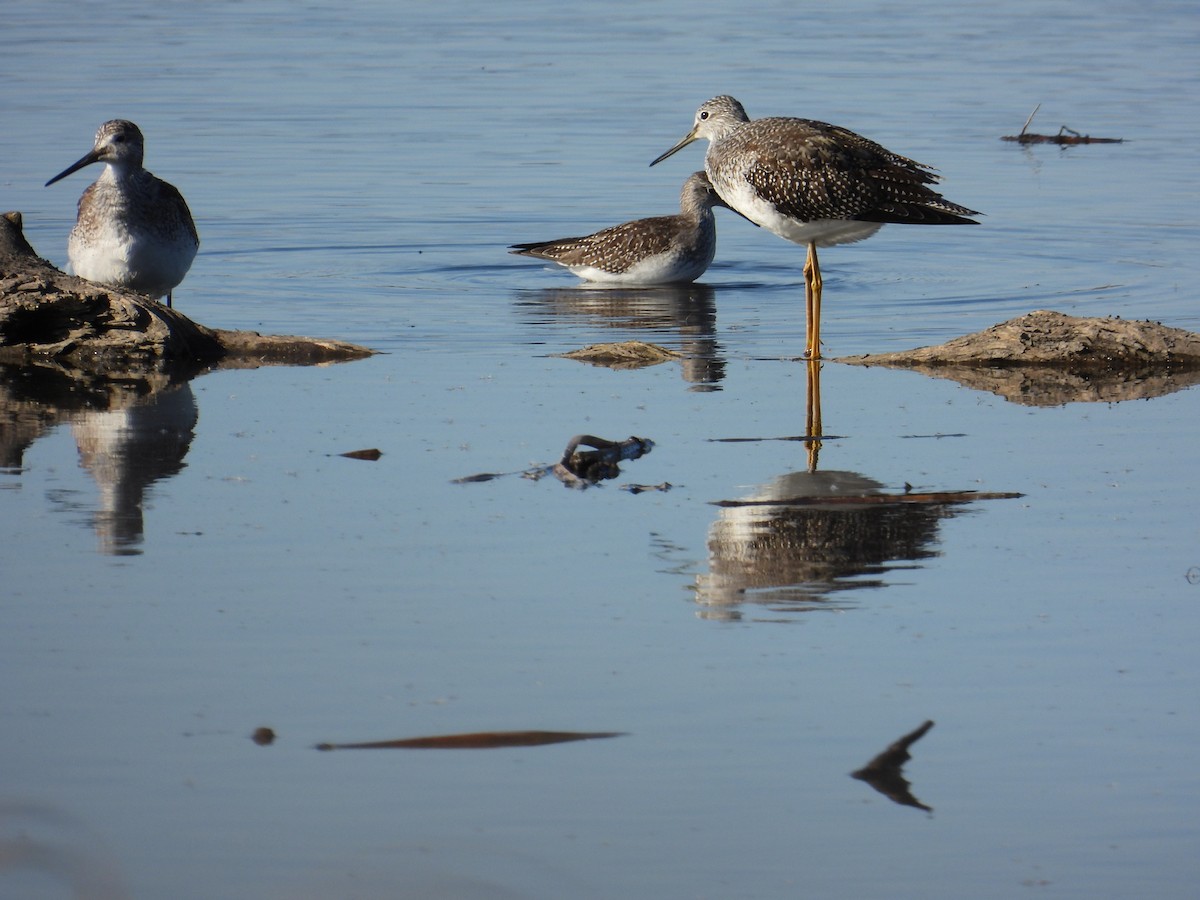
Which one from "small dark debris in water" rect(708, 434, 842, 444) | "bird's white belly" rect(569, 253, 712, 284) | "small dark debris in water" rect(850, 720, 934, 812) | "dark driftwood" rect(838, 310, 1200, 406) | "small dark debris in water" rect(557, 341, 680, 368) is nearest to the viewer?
"small dark debris in water" rect(850, 720, 934, 812)

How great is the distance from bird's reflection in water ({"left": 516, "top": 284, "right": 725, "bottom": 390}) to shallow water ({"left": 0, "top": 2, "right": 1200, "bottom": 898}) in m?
0.06

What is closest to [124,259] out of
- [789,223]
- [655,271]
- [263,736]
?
[789,223]

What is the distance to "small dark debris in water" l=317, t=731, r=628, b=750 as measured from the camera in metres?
4.99

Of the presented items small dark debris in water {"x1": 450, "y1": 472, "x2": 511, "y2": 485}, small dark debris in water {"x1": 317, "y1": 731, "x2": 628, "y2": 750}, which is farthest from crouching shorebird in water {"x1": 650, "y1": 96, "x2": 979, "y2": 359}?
small dark debris in water {"x1": 317, "y1": 731, "x2": 628, "y2": 750}

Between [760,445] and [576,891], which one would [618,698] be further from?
[760,445]

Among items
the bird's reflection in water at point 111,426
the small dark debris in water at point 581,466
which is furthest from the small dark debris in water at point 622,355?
the small dark debris in water at point 581,466

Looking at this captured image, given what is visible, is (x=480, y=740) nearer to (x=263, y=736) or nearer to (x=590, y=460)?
(x=263, y=736)

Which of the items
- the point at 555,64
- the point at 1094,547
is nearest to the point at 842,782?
the point at 1094,547

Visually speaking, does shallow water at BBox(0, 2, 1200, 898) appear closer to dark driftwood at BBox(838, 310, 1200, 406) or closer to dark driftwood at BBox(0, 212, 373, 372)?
dark driftwood at BBox(0, 212, 373, 372)

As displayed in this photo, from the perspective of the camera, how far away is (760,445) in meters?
8.54

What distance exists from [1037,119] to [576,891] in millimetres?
19567

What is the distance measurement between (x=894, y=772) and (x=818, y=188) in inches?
257

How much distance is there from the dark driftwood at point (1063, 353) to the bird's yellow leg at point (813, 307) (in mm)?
426

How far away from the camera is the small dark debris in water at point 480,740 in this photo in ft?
16.4
